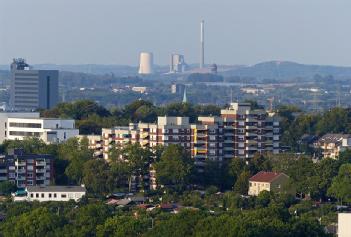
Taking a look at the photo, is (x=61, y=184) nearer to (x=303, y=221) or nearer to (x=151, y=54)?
(x=303, y=221)

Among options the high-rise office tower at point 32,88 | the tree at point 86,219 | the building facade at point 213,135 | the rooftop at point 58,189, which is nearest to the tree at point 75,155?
the building facade at point 213,135

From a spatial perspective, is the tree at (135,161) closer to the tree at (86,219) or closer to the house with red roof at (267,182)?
the house with red roof at (267,182)

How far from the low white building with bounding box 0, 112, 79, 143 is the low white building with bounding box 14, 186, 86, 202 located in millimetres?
8278

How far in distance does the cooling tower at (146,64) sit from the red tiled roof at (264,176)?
345 feet

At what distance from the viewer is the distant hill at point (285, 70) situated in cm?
14950

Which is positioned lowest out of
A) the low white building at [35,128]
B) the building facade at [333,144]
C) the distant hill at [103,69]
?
the distant hill at [103,69]

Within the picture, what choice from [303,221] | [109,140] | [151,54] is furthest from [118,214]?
[151,54]

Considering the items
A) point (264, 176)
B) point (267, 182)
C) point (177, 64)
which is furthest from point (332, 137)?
point (177, 64)

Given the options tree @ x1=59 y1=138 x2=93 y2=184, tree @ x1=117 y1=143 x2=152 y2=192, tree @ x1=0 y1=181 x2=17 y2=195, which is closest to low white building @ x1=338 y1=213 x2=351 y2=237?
tree @ x1=117 y1=143 x2=152 y2=192

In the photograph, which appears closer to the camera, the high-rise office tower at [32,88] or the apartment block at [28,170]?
the apartment block at [28,170]

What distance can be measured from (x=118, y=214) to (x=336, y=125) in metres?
19.8

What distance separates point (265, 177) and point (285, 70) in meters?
116

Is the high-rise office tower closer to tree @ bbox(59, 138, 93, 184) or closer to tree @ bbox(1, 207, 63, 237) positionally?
tree @ bbox(59, 138, 93, 184)

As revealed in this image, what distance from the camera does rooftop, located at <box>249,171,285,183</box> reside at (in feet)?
125
